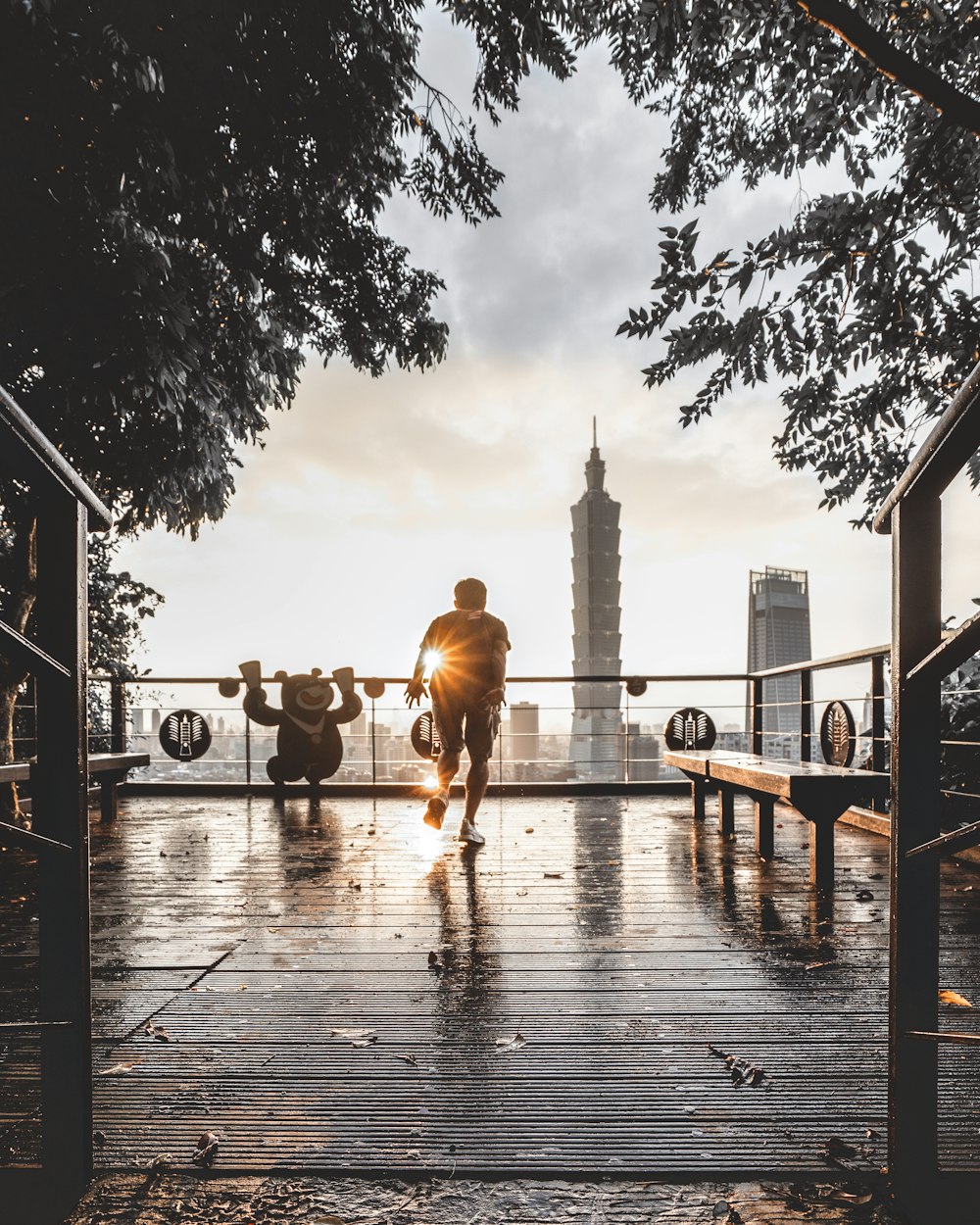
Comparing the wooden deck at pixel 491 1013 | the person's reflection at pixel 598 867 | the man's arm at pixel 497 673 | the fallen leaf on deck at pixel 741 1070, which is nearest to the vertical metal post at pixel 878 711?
the wooden deck at pixel 491 1013

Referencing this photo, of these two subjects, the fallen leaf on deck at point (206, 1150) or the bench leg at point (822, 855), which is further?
the bench leg at point (822, 855)

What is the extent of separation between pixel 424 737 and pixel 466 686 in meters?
2.76

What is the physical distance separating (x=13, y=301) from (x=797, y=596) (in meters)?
126

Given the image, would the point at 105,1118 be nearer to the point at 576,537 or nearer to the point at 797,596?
the point at 797,596

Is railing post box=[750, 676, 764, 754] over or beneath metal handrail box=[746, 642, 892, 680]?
beneath

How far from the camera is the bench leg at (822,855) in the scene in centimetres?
360

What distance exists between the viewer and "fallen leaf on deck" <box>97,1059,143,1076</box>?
1.77 metres

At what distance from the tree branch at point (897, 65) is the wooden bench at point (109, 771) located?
4.90m

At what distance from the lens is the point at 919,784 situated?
1.31 metres

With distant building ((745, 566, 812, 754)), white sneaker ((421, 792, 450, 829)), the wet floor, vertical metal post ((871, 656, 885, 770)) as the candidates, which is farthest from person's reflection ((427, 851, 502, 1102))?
distant building ((745, 566, 812, 754))

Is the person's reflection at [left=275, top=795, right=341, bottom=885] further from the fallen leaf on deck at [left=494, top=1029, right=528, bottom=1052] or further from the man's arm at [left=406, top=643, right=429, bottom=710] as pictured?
the fallen leaf on deck at [left=494, top=1029, right=528, bottom=1052]

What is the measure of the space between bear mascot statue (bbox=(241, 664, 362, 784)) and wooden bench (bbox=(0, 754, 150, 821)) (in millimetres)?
1542

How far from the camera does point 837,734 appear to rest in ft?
18.2

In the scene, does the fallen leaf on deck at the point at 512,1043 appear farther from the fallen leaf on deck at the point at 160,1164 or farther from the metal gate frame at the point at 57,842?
the metal gate frame at the point at 57,842
